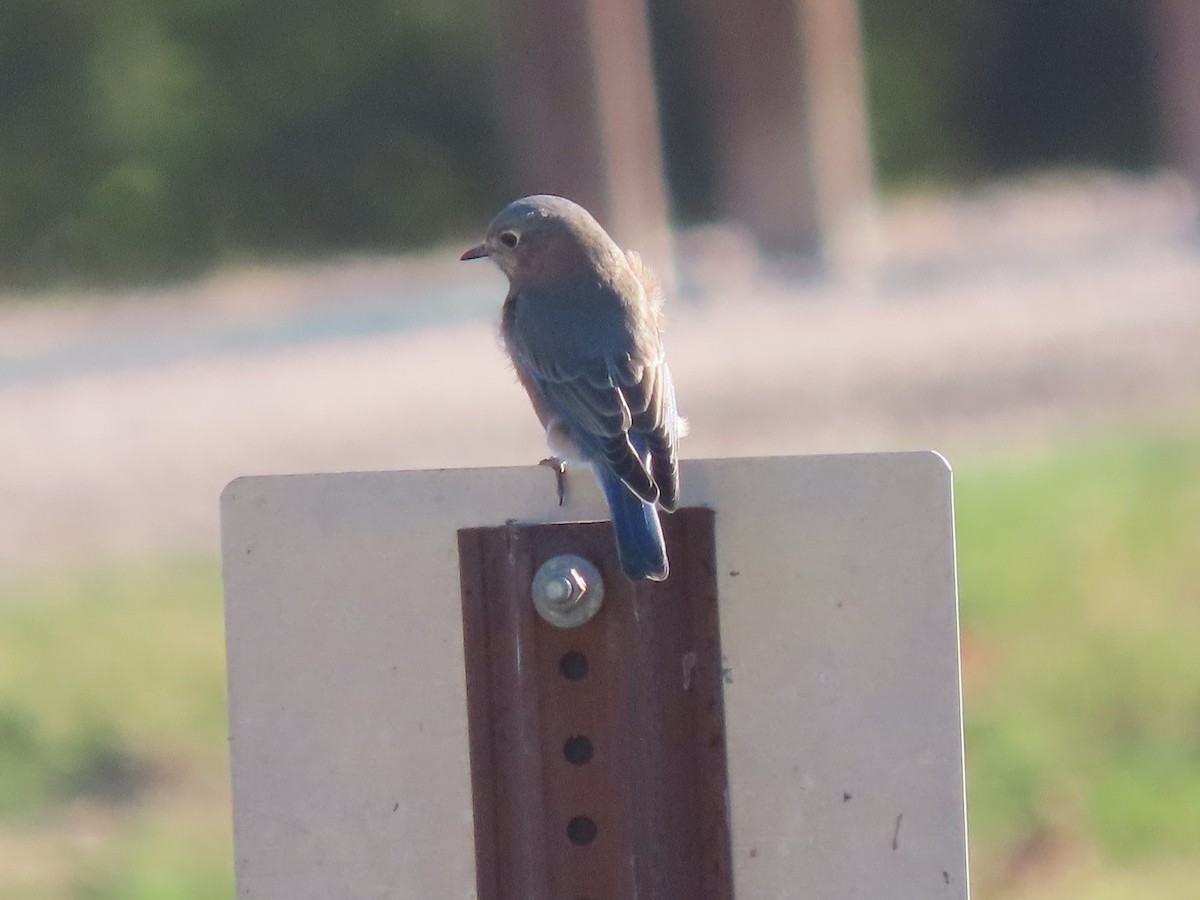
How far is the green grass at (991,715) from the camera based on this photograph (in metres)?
5.21

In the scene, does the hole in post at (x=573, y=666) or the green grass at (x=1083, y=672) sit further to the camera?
Answer: the green grass at (x=1083, y=672)

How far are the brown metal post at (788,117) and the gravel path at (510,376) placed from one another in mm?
462

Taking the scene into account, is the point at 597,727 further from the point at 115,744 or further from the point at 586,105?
the point at 586,105

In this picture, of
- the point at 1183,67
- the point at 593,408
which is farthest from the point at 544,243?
the point at 1183,67

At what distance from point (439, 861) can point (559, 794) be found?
0.20 meters

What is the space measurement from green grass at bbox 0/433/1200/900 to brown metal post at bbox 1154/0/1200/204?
331 inches

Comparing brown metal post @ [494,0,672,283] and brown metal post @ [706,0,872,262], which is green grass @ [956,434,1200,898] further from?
brown metal post @ [706,0,872,262]

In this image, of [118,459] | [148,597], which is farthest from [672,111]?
[148,597]

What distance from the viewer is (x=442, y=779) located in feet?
7.65

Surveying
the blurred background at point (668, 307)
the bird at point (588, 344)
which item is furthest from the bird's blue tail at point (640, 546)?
the blurred background at point (668, 307)

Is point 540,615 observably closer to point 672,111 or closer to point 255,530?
point 255,530

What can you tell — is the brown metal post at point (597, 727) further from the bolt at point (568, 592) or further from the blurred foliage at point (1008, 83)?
the blurred foliage at point (1008, 83)

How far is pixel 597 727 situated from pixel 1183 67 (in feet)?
47.4

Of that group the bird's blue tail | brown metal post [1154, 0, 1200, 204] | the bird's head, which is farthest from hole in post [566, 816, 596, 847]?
brown metal post [1154, 0, 1200, 204]
